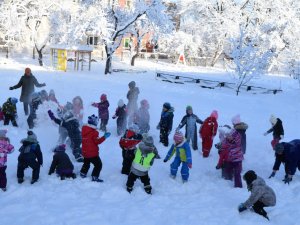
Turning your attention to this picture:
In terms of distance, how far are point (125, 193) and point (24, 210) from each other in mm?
1941

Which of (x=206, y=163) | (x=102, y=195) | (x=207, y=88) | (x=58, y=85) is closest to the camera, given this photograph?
(x=102, y=195)

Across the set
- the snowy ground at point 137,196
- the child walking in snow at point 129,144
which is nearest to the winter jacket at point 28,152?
the snowy ground at point 137,196

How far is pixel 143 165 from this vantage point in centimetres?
738

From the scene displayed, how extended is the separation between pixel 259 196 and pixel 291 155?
2.28 m

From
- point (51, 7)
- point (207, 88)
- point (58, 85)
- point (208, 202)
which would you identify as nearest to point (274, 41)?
point (207, 88)

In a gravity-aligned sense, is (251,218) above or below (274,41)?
below

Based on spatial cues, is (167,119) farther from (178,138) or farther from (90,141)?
(90,141)

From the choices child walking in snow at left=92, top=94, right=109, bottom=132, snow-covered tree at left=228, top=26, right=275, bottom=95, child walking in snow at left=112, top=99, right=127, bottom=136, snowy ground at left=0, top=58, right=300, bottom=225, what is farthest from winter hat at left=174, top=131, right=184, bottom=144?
snow-covered tree at left=228, top=26, right=275, bottom=95

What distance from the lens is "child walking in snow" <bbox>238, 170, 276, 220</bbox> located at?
6559 mm

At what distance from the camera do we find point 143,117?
11.2 m

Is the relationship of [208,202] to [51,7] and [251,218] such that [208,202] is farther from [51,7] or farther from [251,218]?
[51,7]

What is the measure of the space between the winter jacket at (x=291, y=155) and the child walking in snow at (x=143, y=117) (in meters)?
4.29

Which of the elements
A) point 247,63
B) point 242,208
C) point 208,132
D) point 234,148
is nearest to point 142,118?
point 208,132

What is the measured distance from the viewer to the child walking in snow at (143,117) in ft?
36.8
